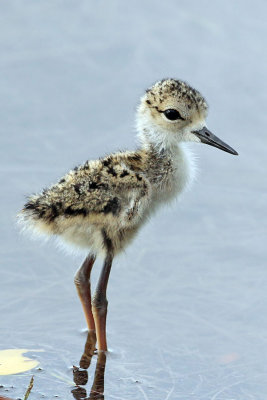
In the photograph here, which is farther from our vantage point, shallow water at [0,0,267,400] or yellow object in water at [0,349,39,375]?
shallow water at [0,0,267,400]

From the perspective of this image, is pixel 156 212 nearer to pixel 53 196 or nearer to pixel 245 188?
pixel 53 196

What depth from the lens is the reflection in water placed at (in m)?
4.93

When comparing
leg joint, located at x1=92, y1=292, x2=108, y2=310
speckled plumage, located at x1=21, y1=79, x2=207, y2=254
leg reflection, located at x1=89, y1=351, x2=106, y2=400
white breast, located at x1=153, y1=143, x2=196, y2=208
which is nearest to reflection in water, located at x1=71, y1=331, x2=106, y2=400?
leg reflection, located at x1=89, y1=351, x2=106, y2=400

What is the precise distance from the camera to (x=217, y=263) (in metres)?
6.02

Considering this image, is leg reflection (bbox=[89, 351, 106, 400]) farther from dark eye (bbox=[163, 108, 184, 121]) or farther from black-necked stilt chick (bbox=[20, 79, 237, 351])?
dark eye (bbox=[163, 108, 184, 121])

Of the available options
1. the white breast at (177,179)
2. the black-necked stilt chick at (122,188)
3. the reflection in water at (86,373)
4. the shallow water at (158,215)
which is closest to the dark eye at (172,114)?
the black-necked stilt chick at (122,188)

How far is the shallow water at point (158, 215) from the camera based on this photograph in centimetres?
525

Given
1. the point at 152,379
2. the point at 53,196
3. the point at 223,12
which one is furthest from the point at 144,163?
the point at 223,12

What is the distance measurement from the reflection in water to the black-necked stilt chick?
7cm

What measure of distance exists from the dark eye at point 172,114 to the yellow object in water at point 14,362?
1267 mm

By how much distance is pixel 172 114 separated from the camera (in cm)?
540

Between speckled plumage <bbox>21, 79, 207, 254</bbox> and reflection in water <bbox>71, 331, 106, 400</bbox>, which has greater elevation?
speckled plumage <bbox>21, 79, 207, 254</bbox>

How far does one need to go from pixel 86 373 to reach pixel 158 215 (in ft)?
2.83

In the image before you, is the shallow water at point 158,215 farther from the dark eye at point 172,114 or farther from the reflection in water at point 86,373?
the dark eye at point 172,114
